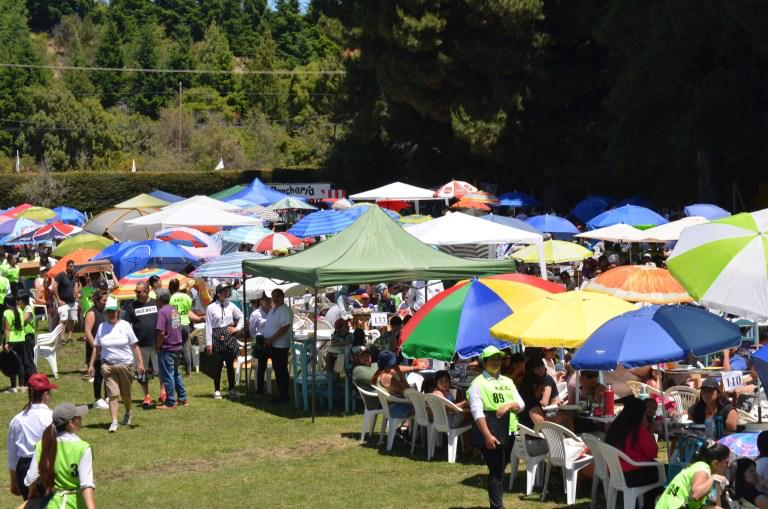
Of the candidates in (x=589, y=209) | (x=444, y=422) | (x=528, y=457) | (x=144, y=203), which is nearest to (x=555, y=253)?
(x=444, y=422)

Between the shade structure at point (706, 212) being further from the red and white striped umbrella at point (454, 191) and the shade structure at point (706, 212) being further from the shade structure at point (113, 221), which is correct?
the shade structure at point (113, 221)

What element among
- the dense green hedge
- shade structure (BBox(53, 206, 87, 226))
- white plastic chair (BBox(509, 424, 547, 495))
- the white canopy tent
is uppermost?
the dense green hedge

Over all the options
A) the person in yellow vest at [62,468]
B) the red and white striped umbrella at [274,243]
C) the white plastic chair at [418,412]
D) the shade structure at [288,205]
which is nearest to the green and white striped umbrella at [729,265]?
the white plastic chair at [418,412]

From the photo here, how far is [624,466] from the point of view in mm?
8695

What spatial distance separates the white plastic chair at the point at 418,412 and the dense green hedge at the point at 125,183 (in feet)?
131

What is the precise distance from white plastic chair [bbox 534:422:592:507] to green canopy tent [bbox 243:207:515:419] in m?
4.29

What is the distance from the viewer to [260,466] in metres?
11.7

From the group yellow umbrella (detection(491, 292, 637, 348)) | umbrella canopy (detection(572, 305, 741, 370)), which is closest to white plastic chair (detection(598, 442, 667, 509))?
umbrella canopy (detection(572, 305, 741, 370))

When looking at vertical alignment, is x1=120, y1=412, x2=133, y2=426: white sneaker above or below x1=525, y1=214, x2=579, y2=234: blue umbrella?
below

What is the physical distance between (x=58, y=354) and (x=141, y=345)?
6395 millimetres

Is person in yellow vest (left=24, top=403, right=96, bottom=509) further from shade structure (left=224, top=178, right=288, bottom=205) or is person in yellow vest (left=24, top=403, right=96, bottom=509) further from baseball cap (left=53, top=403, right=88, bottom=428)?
shade structure (left=224, top=178, right=288, bottom=205)

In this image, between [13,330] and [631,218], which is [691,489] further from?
[631,218]

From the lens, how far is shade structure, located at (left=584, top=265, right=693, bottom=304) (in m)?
12.7

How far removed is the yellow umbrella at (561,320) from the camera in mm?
10352
